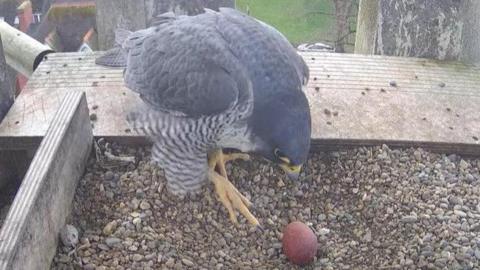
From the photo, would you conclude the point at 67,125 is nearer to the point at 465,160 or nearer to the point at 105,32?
the point at 105,32

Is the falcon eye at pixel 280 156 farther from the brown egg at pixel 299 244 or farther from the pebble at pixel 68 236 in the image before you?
the pebble at pixel 68 236

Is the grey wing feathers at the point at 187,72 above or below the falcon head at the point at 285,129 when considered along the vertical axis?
above

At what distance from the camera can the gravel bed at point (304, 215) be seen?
246 centimetres

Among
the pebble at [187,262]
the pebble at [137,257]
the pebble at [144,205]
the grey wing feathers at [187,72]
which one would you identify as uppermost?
the grey wing feathers at [187,72]

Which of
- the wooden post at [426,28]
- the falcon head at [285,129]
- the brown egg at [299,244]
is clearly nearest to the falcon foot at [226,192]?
the brown egg at [299,244]

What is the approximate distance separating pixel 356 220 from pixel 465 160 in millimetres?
720

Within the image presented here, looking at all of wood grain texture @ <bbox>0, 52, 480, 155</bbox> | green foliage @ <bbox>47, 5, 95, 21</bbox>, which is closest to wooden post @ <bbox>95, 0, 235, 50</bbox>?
wood grain texture @ <bbox>0, 52, 480, 155</bbox>

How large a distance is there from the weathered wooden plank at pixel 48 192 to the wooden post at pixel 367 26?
1.82 metres

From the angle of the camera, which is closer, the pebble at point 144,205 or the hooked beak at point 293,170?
the hooked beak at point 293,170

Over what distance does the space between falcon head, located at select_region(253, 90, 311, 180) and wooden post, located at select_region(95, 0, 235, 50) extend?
1261mm

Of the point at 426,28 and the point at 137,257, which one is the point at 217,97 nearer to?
the point at 137,257

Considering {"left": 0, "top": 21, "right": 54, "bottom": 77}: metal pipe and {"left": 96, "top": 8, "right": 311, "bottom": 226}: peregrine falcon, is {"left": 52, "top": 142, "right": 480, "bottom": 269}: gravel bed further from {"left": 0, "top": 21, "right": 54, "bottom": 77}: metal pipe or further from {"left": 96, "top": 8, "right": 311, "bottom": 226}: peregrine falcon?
{"left": 0, "top": 21, "right": 54, "bottom": 77}: metal pipe

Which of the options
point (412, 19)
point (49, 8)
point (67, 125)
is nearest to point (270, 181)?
point (67, 125)

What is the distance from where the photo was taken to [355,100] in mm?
3297
